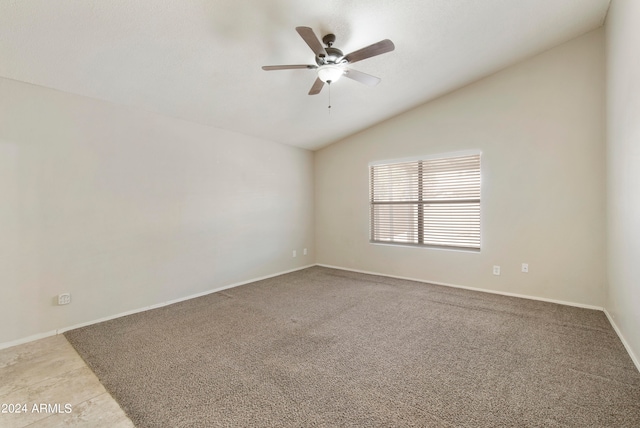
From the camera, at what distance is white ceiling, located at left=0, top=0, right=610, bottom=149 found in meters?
2.14

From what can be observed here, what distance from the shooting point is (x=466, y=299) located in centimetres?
367

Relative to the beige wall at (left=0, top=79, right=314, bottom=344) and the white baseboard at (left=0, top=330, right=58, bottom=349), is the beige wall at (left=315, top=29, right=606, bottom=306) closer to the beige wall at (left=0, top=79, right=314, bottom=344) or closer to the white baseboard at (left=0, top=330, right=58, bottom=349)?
the beige wall at (left=0, top=79, right=314, bottom=344)

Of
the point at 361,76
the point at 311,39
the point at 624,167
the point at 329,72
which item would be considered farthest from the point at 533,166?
the point at 311,39

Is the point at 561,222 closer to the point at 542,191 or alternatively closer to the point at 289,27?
the point at 542,191

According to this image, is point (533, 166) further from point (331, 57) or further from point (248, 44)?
point (248, 44)

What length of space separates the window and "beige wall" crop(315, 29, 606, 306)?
0.57 ft

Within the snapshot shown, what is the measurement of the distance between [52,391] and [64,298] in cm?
126

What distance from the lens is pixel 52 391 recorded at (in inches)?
75.9

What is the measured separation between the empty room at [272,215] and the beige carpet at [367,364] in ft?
0.07

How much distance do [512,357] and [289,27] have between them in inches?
131

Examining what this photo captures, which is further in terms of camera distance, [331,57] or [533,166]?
[533,166]

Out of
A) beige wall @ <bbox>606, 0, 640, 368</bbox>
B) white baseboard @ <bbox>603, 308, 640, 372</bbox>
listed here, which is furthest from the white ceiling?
white baseboard @ <bbox>603, 308, 640, 372</bbox>

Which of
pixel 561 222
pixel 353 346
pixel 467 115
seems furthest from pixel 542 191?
pixel 353 346

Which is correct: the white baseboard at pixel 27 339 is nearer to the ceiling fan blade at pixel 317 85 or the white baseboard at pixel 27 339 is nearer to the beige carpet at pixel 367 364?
the beige carpet at pixel 367 364
